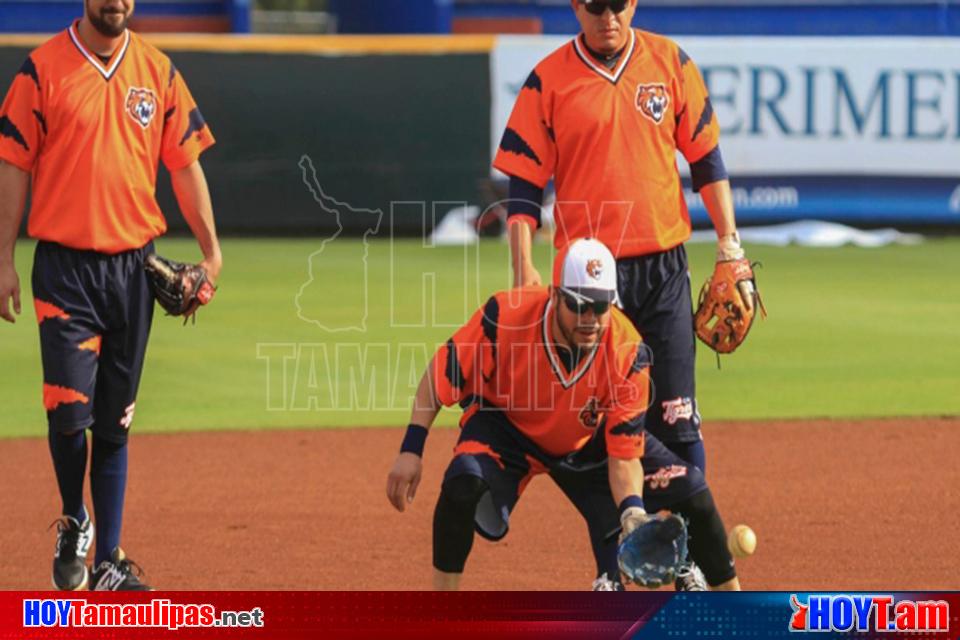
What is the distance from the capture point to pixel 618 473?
20.3 ft

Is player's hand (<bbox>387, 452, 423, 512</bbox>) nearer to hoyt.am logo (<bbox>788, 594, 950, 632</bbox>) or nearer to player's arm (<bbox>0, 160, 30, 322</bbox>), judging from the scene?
hoyt.am logo (<bbox>788, 594, 950, 632</bbox>)

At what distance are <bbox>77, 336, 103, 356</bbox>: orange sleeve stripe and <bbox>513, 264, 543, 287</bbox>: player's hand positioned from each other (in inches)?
64.8

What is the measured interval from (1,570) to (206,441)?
10.6 feet

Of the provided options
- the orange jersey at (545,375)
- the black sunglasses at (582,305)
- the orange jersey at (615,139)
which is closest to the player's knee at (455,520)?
the orange jersey at (545,375)

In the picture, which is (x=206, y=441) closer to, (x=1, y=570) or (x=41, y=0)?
(x=1, y=570)

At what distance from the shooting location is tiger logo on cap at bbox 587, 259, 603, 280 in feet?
19.9

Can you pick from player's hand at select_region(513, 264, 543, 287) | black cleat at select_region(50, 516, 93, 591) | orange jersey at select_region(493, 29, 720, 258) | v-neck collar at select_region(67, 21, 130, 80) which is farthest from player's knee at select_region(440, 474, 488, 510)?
v-neck collar at select_region(67, 21, 130, 80)

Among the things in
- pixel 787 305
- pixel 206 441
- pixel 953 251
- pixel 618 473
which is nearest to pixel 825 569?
pixel 618 473

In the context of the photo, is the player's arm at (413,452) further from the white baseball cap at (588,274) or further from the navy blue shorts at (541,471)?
the white baseball cap at (588,274)

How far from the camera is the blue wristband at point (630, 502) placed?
238 inches

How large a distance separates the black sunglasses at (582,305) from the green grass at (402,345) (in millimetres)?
5561

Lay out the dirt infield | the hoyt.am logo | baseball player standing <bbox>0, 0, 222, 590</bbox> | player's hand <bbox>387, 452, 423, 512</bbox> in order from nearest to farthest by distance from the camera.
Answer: the hoyt.am logo → player's hand <bbox>387, 452, 423, 512</bbox> → baseball player standing <bbox>0, 0, 222, 590</bbox> → the dirt infield

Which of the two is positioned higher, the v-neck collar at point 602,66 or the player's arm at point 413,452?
the v-neck collar at point 602,66

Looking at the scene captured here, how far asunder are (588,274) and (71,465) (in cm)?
230
